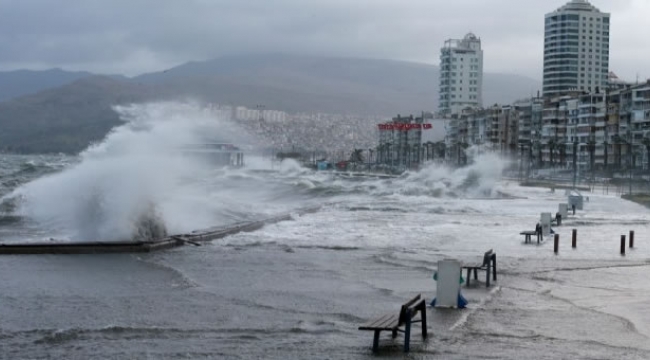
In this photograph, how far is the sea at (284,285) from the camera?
42.3ft

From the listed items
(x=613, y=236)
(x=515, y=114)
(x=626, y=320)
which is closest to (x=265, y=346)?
(x=626, y=320)

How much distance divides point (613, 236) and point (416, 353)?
24.2 m

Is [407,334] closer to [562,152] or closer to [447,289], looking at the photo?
[447,289]

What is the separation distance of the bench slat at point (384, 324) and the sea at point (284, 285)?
27 cm

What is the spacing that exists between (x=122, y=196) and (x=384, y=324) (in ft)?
69.4

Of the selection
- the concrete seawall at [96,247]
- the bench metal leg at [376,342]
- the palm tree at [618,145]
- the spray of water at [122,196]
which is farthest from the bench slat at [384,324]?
the palm tree at [618,145]

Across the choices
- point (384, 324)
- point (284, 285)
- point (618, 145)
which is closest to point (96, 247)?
point (284, 285)

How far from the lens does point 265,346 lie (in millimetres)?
12688

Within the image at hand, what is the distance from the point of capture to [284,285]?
62.8ft

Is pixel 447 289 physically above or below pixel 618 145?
below

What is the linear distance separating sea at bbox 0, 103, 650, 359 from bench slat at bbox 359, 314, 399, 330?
0.27 meters

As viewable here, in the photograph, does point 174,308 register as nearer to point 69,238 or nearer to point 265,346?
point 265,346

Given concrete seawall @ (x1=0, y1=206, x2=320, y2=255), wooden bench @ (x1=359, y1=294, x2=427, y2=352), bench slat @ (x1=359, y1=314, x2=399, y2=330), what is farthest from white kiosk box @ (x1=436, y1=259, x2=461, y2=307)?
concrete seawall @ (x1=0, y1=206, x2=320, y2=255)

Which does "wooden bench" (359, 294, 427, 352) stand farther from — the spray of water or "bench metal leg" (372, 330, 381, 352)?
the spray of water
